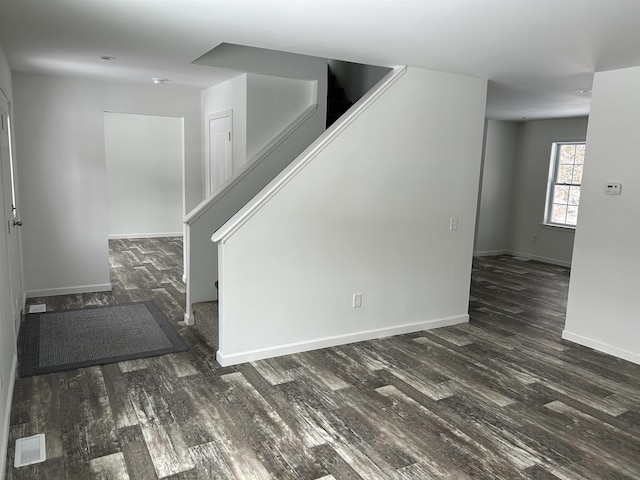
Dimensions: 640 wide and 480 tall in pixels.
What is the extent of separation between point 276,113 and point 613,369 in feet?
11.9

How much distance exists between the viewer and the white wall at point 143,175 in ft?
29.0

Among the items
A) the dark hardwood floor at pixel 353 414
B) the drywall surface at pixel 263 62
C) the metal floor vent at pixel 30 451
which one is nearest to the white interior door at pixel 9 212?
the dark hardwood floor at pixel 353 414

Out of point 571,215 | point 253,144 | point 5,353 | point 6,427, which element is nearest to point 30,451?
point 6,427

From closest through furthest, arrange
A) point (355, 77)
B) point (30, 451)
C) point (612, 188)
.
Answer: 1. point (30, 451)
2. point (612, 188)
3. point (355, 77)

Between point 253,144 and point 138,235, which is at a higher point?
point 253,144

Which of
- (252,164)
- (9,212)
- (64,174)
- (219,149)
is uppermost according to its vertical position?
(219,149)

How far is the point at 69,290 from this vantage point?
527cm

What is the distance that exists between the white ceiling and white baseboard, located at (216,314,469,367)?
2.18 m

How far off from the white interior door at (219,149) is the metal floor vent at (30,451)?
9.71 ft

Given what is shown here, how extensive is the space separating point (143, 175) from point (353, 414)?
7.48 metres

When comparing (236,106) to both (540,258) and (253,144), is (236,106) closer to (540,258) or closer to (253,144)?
(253,144)

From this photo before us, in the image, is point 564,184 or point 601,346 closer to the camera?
point 601,346

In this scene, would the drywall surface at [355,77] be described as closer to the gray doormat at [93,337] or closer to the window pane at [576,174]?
the gray doormat at [93,337]

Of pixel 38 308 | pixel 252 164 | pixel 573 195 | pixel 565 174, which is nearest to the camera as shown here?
→ pixel 252 164
